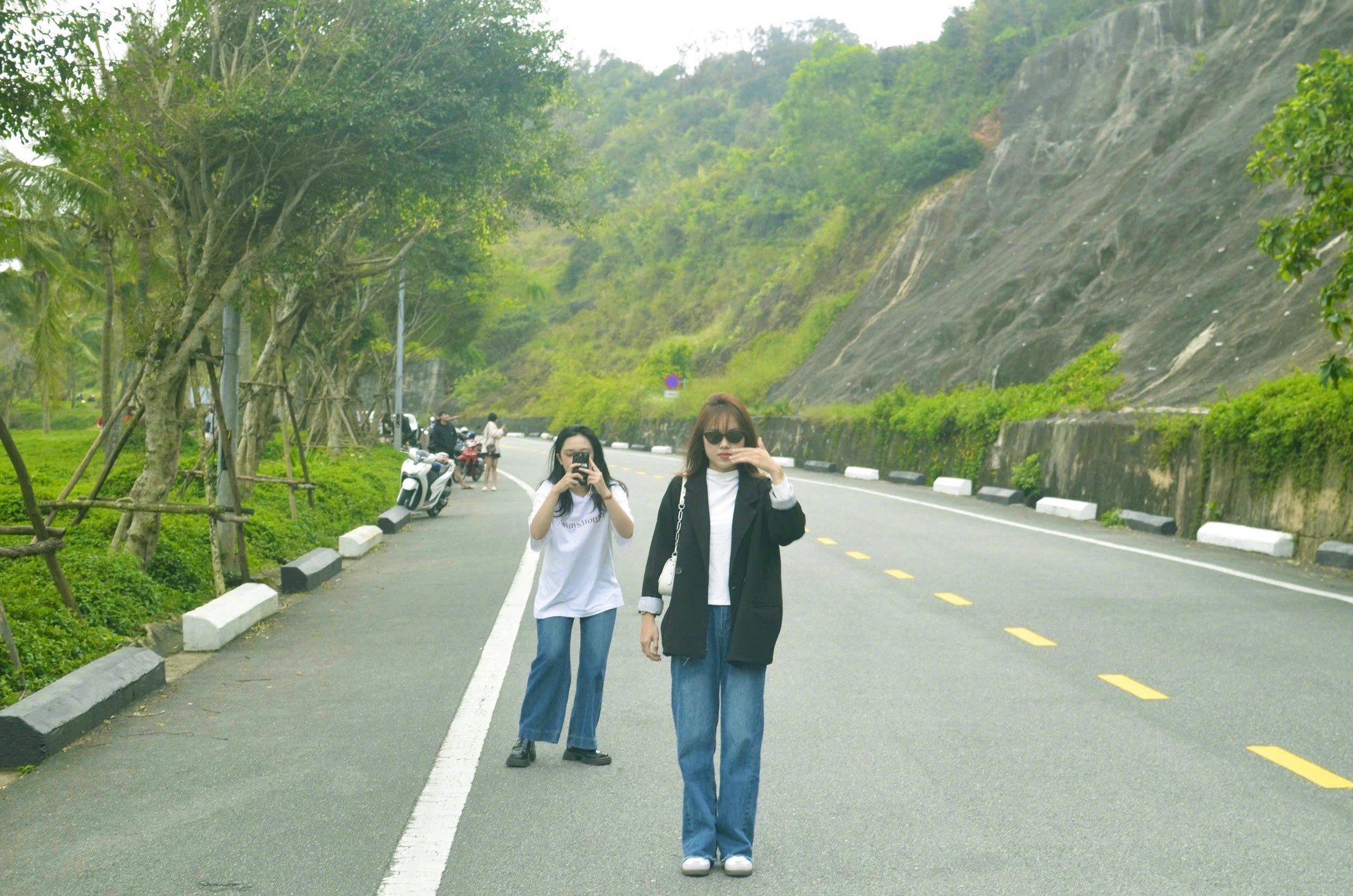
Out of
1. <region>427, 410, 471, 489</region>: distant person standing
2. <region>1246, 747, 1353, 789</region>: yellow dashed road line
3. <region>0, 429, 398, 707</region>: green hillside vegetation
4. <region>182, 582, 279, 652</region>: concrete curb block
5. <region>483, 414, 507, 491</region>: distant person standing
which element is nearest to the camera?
<region>1246, 747, 1353, 789</region>: yellow dashed road line

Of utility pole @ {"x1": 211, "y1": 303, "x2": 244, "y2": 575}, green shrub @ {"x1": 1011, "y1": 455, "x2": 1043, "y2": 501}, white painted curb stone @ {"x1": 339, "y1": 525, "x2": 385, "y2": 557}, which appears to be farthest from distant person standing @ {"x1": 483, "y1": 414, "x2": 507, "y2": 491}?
utility pole @ {"x1": 211, "y1": 303, "x2": 244, "y2": 575}

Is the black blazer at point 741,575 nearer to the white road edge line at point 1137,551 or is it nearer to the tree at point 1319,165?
the white road edge line at point 1137,551

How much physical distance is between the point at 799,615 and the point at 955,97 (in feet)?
197

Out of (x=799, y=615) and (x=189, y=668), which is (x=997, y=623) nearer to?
(x=799, y=615)

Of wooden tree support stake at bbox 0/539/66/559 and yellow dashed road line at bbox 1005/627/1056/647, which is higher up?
wooden tree support stake at bbox 0/539/66/559

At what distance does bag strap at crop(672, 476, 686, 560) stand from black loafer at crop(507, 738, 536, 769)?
1.78 metres

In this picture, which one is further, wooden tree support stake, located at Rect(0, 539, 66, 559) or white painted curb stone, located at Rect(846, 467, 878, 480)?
white painted curb stone, located at Rect(846, 467, 878, 480)

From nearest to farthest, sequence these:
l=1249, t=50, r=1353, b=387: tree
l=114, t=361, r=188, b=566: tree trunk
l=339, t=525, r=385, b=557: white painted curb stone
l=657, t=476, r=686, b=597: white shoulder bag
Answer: l=657, t=476, r=686, b=597: white shoulder bag
l=114, t=361, r=188, b=566: tree trunk
l=1249, t=50, r=1353, b=387: tree
l=339, t=525, r=385, b=557: white painted curb stone

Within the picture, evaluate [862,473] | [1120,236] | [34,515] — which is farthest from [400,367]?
[34,515]

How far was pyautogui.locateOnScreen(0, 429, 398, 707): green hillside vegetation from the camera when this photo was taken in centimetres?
889

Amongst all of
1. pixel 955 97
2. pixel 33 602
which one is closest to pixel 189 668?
pixel 33 602

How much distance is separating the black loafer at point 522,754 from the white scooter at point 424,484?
1553 cm

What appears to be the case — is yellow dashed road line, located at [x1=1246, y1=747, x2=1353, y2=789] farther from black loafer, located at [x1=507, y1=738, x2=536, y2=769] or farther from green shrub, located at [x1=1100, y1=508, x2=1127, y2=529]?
green shrub, located at [x1=1100, y1=508, x2=1127, y2=529]

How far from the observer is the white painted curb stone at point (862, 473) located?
36344mm
